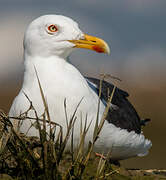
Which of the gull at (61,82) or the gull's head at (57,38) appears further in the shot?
the gull's head at (57,38)

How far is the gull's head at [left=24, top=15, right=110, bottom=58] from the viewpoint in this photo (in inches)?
313

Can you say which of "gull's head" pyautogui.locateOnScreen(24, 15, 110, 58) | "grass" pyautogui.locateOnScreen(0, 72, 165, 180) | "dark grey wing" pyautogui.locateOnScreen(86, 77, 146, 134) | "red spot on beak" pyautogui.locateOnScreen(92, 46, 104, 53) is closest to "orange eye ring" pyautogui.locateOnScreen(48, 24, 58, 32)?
"gull's head" pyautogui.locateOnScreen(24, 15, 110, 58)

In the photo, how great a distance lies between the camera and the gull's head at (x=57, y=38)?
794 cm

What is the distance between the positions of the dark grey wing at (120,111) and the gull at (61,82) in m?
0.06

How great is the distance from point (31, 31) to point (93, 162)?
7.83ft

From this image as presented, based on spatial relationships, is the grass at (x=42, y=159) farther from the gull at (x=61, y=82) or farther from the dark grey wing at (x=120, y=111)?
the dark grey wing at (x=120, y=111)

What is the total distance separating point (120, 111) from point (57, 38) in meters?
1.94

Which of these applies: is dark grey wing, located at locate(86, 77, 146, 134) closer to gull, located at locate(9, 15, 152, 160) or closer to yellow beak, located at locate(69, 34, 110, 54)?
gull, located at locate(9, 15, 152, 160)

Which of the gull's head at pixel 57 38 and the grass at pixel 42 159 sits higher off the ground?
the gull's head at pixel 57 38

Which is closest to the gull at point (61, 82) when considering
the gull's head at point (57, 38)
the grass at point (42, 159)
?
the gull's head at point (57, 38)

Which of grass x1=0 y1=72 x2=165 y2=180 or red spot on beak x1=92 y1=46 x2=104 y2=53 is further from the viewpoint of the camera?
red spot on beak x1=92 y1=46 x2=104 y2=53

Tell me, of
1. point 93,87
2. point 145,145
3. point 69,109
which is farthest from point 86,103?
point 145,145

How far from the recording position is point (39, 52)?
797 centimetres

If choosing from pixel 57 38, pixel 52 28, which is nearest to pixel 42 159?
pixel 57 38
